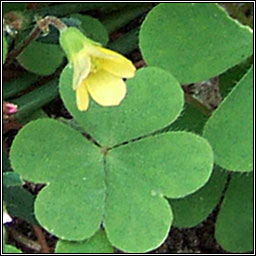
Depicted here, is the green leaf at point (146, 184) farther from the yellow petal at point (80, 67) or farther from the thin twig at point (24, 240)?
the thin twig at point (24, 240)

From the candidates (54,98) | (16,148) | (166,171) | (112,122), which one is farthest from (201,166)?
(54,98)

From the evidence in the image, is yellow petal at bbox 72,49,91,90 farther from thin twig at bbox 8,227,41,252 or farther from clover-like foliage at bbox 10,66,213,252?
thin twig at bbox 8,227,41,252

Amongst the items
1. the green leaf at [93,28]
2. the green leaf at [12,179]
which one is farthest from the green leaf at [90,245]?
the green leaf at [93,28]

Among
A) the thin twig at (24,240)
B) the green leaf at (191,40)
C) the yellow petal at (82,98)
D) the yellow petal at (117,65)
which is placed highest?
the yellow petal at (117,65)

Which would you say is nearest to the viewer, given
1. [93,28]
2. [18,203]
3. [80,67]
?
[80,67]

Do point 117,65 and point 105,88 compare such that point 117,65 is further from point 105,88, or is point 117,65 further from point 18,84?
point 18,84

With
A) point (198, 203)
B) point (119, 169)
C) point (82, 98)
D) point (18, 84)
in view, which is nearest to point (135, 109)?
point (119, 169)

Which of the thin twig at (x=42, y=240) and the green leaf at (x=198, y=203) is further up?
the green leaf at (x=198, y=203)
